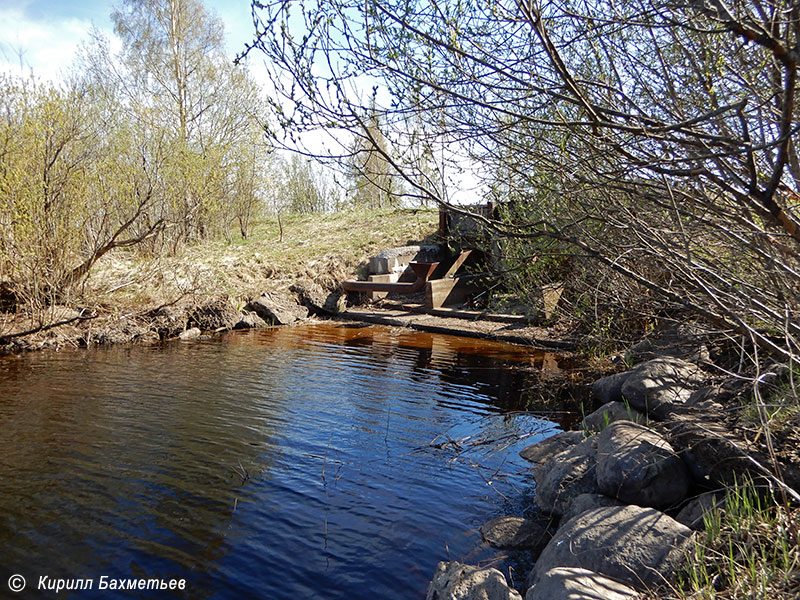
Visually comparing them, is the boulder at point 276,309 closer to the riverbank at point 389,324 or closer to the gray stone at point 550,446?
the riverbank at point 389,324

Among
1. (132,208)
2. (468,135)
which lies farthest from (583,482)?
(132,208)

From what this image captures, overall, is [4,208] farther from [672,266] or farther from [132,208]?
[672,266]

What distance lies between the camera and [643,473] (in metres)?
Result: 4.29

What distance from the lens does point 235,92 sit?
22484 millimetres

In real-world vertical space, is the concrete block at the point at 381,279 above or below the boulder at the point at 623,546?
above

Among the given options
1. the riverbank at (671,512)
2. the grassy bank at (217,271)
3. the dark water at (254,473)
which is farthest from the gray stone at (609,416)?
the grassy bank at (217,271)

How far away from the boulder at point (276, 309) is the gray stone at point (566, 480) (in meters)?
10.3

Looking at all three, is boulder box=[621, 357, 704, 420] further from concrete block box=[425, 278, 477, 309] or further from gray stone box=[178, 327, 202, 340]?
gray stone box=[178, 327, 202, 340]

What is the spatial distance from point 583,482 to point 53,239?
10.4 metres

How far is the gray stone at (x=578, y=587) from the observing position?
3008 millimetres

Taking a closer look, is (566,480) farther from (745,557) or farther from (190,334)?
(190,334)

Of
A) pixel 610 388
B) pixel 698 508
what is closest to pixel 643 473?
pixel 698 508

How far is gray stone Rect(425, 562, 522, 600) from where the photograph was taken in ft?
10.9

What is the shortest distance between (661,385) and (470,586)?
3305mm
